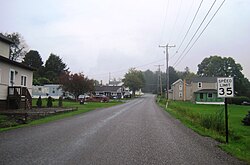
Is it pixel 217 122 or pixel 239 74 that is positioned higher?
pixel 239 74

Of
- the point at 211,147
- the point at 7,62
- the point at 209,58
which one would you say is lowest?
the point at 211,147

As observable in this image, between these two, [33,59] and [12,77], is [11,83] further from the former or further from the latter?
[33,59]

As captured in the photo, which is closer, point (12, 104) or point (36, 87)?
point (12, 104)

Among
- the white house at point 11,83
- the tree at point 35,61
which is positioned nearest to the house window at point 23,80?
the white house at point 11,83

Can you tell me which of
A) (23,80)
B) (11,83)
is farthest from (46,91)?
(11,83)

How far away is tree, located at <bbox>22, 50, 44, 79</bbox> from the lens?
306 ft

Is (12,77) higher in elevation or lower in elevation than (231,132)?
higher

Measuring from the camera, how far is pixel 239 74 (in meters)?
99.5

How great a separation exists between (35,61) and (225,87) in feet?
294

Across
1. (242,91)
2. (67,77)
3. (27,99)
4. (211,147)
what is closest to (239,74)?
(242,91)

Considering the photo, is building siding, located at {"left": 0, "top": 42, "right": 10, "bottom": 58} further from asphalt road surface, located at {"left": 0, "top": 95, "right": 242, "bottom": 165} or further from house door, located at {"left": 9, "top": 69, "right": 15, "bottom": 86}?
asphalt road surface, located at {"left": 0, "top": 95, "right": 242, "bottom": 165}

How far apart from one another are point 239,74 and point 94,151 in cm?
9896

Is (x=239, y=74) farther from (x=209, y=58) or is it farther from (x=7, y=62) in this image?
(x=7, y=62)

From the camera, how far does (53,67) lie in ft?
326
